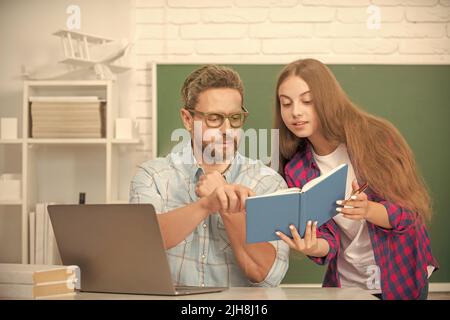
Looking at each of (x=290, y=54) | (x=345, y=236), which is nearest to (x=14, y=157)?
(x=290, y=54)

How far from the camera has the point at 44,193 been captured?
3111mm

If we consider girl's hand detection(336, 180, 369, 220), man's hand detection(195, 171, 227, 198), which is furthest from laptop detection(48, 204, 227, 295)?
girl's hand detection(336, 180, 369, 220)

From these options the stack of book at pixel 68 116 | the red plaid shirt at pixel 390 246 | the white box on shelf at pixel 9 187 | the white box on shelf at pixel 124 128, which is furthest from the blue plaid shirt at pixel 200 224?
the white box on shelf at pixel 9 187

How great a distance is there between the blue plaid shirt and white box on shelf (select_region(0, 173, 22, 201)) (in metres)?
0.79

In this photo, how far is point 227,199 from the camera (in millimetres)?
2205

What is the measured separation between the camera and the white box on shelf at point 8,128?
3.04 meters

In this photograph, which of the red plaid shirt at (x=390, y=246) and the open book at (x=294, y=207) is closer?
the open book at (x=294, y=207)

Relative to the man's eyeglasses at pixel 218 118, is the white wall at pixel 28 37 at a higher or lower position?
higher

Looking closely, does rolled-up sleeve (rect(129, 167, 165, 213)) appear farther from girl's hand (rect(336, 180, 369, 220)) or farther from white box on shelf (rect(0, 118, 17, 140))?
white box on shelf (rect(0, 118, 17, 140))

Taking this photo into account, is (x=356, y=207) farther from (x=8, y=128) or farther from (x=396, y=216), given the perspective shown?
(x=8, y=128)

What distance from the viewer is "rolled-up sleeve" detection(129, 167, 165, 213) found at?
8.01 ft

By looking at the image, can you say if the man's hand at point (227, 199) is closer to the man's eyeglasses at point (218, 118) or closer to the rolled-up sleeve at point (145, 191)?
the rolled-up sleeve at point (145, 191)

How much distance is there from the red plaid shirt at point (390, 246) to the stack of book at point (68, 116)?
890 millimetres
